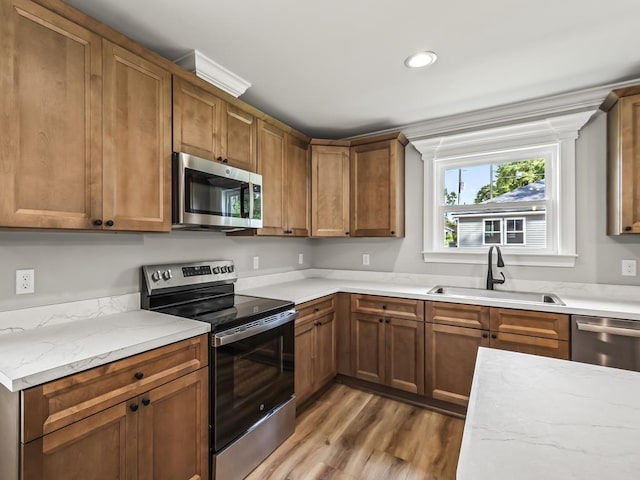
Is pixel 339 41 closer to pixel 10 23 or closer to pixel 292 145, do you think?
pixel 292 145

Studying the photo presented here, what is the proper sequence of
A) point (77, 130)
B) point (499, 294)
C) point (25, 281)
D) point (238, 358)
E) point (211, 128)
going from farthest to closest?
point (499, 294) → point (211, 128) → point (238, 358) → point (25, 281) → point (77, 130)

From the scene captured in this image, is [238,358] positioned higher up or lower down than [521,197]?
lower down

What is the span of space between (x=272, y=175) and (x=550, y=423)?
236cm

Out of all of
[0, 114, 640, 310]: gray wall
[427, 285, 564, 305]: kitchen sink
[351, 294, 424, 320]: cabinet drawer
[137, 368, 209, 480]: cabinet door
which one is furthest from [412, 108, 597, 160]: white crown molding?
[137, 368, 209, 480]: cabinet door

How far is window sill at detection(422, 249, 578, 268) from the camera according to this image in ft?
8.49

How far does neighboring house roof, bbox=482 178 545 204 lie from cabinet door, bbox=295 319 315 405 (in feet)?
6.69

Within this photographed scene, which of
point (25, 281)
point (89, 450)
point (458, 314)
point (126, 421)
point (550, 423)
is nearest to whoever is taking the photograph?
point (550, 423)

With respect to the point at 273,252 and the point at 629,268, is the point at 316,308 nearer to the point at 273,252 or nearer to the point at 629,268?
the point at 273,252

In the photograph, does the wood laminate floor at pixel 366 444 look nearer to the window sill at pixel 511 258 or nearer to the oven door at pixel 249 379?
the oven door at pixel 249 379

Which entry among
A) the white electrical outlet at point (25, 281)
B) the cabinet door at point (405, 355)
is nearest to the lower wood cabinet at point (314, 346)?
the cabinet door at point (405, 355)

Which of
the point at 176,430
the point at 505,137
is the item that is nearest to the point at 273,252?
the point at 176,430

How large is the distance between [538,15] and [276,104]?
1.84m

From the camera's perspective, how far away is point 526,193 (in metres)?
2.81

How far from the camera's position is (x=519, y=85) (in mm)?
2387
